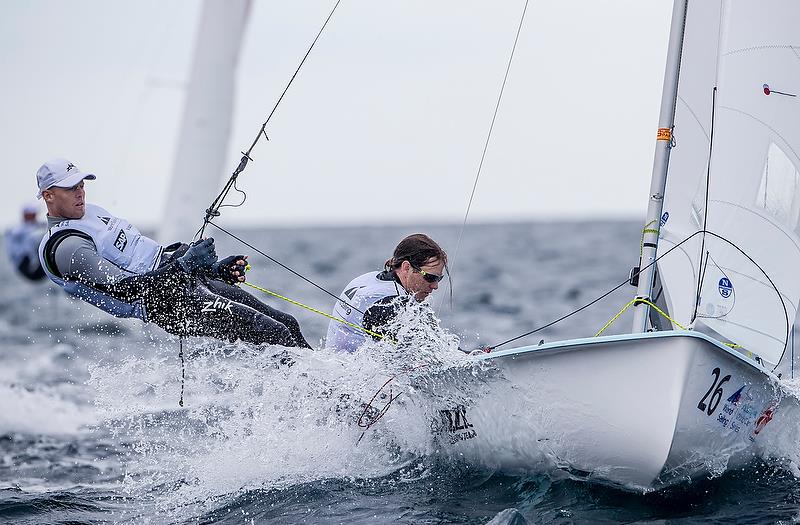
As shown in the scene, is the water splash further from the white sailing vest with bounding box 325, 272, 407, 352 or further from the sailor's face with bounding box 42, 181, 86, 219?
the sailor's face with bounding box 42, 181, 86, 219

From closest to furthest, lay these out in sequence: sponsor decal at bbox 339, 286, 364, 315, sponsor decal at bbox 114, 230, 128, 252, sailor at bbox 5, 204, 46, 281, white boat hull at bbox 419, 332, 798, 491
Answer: white boat hull at bbox 419, 332, 798, 491, sponsor decal at bbox 114, 230, 128, 252, sponsor decal at bbox 339, 286, 364, 315, sailor at bbox 5, 204, 46, 281

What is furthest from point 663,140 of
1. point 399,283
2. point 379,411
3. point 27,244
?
point 27,244

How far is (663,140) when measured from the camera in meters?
3.80

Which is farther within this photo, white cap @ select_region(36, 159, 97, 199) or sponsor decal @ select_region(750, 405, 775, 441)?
white cap @ select_region(36, 159, 97, 199)

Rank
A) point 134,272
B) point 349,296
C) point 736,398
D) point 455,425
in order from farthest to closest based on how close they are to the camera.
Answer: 1. point 349,296
2. point 134,272
3. point 455,425
4. point 736,398

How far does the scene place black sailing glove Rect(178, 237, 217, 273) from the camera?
365 cm

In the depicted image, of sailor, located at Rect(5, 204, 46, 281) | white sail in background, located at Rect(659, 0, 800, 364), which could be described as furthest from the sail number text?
sailor, located at Rect(5, 204, 46, 281)

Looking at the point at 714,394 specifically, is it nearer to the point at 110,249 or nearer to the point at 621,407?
the point at 621,407

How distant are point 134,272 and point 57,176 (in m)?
0.46

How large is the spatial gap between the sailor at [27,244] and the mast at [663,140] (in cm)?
441

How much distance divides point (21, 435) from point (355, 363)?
266 centimetres

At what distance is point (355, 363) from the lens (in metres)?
3.67

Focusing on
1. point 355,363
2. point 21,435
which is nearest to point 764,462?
point 355,363

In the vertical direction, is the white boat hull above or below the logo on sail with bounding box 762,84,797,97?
below
